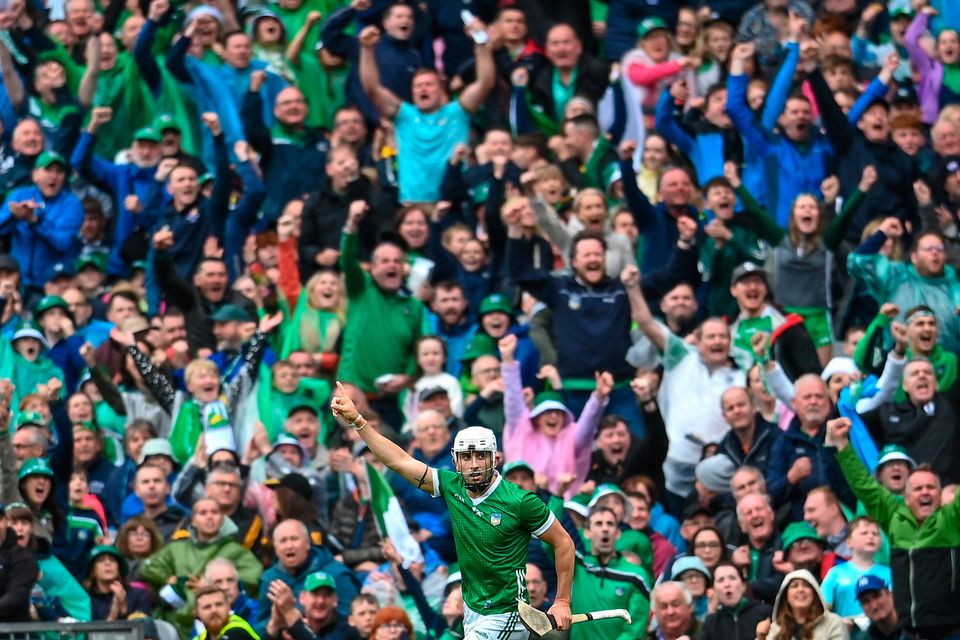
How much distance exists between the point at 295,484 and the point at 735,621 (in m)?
4.05

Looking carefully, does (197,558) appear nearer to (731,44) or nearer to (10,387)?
(10,387)

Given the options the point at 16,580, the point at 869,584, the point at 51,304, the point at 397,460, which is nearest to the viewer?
the point at 397,460

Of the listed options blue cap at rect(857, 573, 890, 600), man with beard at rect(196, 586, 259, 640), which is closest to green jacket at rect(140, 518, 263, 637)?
man with beard at rect(196, 586, 259, 640)

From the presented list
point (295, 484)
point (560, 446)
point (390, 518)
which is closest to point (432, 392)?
point (560, 446)

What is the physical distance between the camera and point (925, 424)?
1847 centimetres

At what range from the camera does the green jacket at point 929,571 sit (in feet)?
54.1

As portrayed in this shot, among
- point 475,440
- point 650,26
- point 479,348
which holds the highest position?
point 475,440

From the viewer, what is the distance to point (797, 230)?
21.0 metres

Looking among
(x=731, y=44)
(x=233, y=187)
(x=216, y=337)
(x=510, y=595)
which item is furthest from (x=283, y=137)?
(x=510, y=595)

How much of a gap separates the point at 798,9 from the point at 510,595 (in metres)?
11.7

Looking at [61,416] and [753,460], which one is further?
[61,416]

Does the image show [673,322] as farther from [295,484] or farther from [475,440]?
[475,440]

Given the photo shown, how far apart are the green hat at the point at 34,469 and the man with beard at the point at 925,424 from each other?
645cm

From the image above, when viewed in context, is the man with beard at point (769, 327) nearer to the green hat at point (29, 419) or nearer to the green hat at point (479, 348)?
the green hat at point (479, 348)
